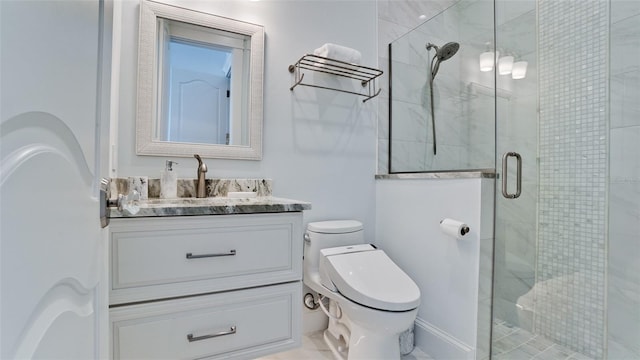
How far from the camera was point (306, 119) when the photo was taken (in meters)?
1.77

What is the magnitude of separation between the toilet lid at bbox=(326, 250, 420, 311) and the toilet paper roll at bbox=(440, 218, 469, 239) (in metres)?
0.31

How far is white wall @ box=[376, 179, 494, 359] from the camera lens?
1.37m

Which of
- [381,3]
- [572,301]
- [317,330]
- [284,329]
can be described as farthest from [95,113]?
[572,301]

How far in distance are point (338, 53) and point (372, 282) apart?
4.12 ft

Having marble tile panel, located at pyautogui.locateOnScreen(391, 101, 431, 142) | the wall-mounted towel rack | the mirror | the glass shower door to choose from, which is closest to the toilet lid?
the glass shower door

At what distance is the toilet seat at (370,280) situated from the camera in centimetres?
121

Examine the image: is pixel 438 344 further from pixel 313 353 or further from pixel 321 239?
pixel 321 239

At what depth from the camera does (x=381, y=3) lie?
202 cm

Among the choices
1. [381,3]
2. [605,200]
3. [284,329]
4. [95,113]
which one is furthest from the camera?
[381,3]

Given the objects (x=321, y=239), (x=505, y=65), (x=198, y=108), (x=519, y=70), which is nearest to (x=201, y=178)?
(x=198, y=108)

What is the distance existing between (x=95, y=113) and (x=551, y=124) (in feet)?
6.99

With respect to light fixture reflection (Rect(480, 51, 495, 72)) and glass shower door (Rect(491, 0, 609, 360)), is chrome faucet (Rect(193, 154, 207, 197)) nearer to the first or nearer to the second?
glass shower door (Rect(491, 0, 609, 360))

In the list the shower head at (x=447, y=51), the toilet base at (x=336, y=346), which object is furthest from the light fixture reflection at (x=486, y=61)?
the toilet base at (x=336, y=346)

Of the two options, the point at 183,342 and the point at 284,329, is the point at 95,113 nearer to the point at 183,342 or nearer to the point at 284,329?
the point at 183,342
